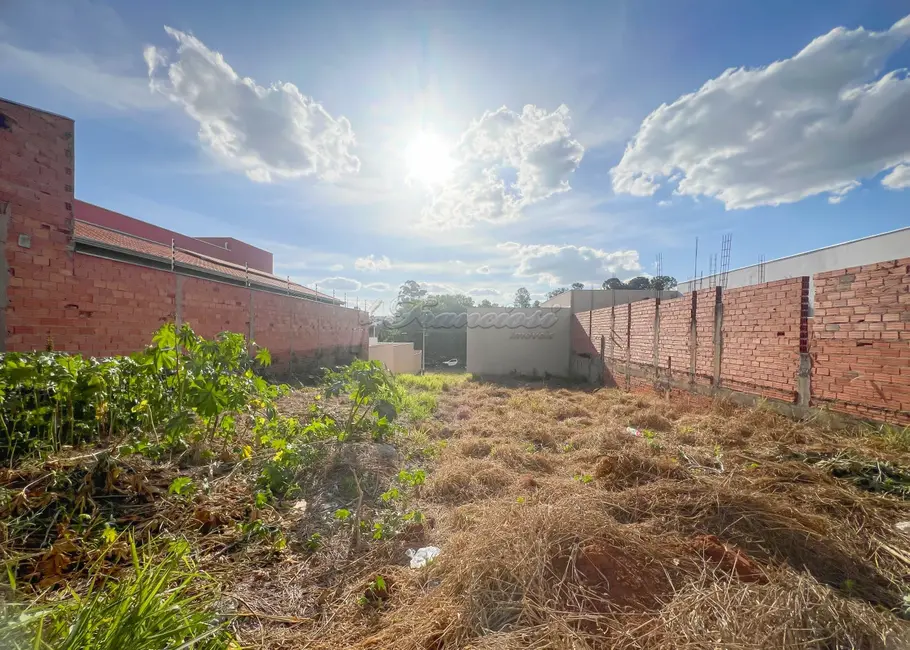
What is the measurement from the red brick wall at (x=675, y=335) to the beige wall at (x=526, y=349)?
615 centimetres

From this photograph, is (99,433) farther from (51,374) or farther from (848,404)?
(848,404)

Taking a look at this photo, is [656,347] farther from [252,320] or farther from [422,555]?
[252,320]

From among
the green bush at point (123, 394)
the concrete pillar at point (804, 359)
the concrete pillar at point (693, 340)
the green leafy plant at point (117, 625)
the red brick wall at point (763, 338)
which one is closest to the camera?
the green leafy plant at point (117, 625)

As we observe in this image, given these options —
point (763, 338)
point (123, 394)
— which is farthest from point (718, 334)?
point (123, 394)

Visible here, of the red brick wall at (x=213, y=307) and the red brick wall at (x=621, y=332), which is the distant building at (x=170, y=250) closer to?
the red brick wall at (x=213, y=307)

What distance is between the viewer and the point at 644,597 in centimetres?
156

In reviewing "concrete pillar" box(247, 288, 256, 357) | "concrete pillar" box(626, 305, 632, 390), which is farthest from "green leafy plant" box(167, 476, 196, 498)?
"concrete pillar" box(626, 305, 632, 390)

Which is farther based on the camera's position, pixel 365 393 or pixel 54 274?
pixel 54 274

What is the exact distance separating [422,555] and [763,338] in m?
5.19

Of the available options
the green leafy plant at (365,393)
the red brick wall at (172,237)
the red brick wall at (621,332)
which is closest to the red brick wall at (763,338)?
the red brick wall at (621,332)

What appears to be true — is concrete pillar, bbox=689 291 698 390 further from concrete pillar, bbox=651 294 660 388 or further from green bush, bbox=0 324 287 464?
green bush, bbox=0 324 287 464

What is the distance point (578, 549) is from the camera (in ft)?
5.86

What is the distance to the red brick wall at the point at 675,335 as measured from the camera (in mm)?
6578

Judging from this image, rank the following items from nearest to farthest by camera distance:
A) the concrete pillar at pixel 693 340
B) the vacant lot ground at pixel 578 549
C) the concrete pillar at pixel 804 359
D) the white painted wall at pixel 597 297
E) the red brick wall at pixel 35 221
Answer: the vacant lot ground at pixel 578 549
the red brick wall at pixel 35 221
the concrete pillar at pixel 804 359
the concrete pillar at pixel 693 340
the white painted wall at pixel 597 297
